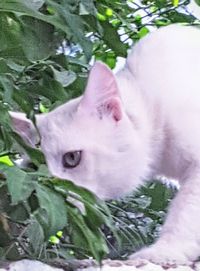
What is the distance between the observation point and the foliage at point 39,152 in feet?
2.23

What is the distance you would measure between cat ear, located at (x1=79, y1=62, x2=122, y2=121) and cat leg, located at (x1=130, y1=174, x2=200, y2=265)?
14 cm

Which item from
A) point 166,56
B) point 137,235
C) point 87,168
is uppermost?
point 166,56

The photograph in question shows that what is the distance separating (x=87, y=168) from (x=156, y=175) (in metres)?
0.16

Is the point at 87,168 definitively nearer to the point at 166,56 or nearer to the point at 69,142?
the point at 69,142

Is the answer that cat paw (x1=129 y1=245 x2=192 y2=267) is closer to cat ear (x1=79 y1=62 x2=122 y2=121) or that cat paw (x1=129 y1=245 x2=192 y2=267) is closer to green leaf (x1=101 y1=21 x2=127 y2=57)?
cat ear (x1=79 y1=62 x2=122 y2=121)

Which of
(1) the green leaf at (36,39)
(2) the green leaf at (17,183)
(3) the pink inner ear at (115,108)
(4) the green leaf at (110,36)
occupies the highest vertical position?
(2) the green leaf at (17,183)

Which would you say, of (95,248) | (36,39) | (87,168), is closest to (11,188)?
(95,248)

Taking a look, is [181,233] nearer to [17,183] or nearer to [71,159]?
[71,159]

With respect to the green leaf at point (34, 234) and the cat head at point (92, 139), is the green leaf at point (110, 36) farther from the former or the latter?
the green leaf at point (34, 234)

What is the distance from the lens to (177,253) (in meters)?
0.89

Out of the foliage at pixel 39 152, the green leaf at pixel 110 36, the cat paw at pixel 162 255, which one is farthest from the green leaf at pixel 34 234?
the green leaf at pixel 110 36

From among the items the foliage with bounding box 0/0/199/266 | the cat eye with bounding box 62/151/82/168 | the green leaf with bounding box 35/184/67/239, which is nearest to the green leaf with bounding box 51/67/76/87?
the foliage with bounding box 0/0/199/266

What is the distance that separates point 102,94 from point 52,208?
342 millimetres

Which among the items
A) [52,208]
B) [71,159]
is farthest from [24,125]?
[52,208]
